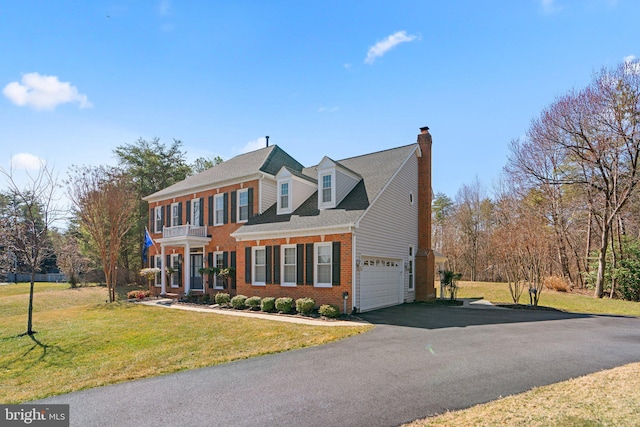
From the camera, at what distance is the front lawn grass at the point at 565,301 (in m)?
15.7

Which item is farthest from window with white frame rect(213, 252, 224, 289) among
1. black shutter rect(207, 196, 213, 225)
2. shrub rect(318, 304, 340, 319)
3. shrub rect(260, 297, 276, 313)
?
shrub rect(318, 304, 340, 319)

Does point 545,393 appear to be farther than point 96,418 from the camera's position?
Yes

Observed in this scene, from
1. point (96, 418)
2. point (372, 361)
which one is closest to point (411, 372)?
point (372, 361)

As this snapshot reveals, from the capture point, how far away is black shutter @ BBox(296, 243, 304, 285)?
14461 millimetres

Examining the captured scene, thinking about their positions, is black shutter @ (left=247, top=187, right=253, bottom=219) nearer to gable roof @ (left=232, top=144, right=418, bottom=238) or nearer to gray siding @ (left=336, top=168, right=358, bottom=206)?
gable roof @ (left=232, top=144, right=418, bottom=238)

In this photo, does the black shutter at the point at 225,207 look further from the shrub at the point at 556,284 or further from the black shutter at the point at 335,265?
the shrub at the point at 556,284

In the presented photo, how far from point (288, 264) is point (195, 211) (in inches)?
374

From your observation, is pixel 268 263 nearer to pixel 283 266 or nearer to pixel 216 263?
pixel 283 266

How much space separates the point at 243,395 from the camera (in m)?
5.44

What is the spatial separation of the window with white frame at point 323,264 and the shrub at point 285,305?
4.40 feet

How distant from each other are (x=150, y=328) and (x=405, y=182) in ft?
43.5

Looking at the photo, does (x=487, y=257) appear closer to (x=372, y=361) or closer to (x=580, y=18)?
(x=580, y=18)

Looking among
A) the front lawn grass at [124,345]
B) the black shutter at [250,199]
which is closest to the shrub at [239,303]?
the front lawn grass at [124,345]

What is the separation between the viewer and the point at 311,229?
1407 centimetres
